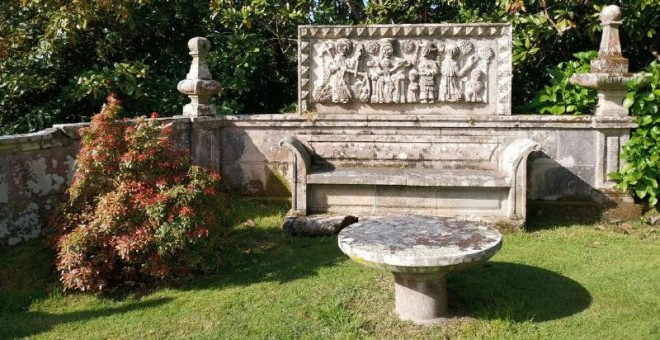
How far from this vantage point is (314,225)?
6102 mm

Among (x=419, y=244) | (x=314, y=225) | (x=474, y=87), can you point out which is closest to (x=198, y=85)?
(x=314, y=225)

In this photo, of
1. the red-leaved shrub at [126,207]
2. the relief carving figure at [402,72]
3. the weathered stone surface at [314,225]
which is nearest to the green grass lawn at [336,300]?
the red-leaved shrub at [126,207]

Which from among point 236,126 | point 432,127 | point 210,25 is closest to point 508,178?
point 432,127

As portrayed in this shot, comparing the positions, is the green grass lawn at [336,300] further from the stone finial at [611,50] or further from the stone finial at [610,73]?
A: the stone finial at [611,50]

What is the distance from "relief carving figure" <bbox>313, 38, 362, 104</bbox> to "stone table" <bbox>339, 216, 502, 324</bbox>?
2781mm

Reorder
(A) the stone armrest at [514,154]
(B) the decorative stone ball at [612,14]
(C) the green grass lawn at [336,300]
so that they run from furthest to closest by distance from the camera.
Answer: (B) the decorative stone ball at [612,14] < (A) the stone armrest at [514,154] < (C) the green grass lawn at [336,300]

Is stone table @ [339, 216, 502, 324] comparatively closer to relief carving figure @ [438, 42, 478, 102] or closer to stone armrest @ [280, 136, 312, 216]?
stone armrest @ [280, 136, 312, 216]

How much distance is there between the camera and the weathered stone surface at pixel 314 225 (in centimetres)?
609

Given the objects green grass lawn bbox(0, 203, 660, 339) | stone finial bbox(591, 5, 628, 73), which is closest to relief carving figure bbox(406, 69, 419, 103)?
stone finial bbox(591, 5, 628, 73)

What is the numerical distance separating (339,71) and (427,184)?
5.68 feet

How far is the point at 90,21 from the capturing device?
795 centimetres

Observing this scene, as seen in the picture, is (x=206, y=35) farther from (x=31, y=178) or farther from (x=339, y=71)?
(x=31, y=178)

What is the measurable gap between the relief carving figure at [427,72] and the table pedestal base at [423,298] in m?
3.17

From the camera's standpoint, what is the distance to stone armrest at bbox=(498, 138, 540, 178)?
5.86m
